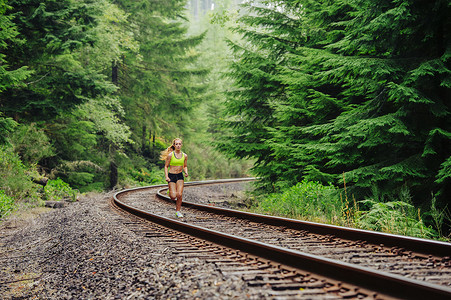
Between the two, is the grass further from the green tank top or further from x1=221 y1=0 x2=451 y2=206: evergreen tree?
the green tank top

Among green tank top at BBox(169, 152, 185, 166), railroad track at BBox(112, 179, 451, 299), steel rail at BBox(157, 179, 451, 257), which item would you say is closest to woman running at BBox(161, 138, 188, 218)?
green tank top at BBox(169, 152, 185, 166)

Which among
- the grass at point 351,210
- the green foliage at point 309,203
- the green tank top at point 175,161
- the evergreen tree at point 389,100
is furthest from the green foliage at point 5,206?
the evergreen tree at point 389,100

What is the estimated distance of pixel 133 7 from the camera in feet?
75.1

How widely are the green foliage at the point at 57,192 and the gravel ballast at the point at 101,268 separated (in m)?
6.44

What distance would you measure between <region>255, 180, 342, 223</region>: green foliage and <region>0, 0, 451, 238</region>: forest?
1.7 inches

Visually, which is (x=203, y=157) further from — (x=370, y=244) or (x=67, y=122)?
(x=370, y=244)

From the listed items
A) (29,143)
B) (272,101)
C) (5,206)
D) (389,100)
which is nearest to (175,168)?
(389,100)

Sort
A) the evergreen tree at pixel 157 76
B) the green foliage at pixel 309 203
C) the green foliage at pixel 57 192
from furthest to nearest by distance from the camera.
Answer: the evergreen tree at pixel 157 76 < the green foliage at pixel 57 192 < the green foliage at pixel 309 203

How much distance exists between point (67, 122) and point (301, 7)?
1355 centimetres

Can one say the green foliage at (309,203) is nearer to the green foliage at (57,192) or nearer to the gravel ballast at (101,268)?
the gravel ballast at (101,268)

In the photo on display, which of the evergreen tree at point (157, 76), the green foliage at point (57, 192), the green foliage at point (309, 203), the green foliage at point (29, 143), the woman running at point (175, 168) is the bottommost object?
the green foliage at point (57, 192)

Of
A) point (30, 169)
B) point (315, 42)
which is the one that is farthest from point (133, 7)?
point (315, 42)

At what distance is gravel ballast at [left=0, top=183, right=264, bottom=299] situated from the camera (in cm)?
348

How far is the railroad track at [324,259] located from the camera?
2932 mm
